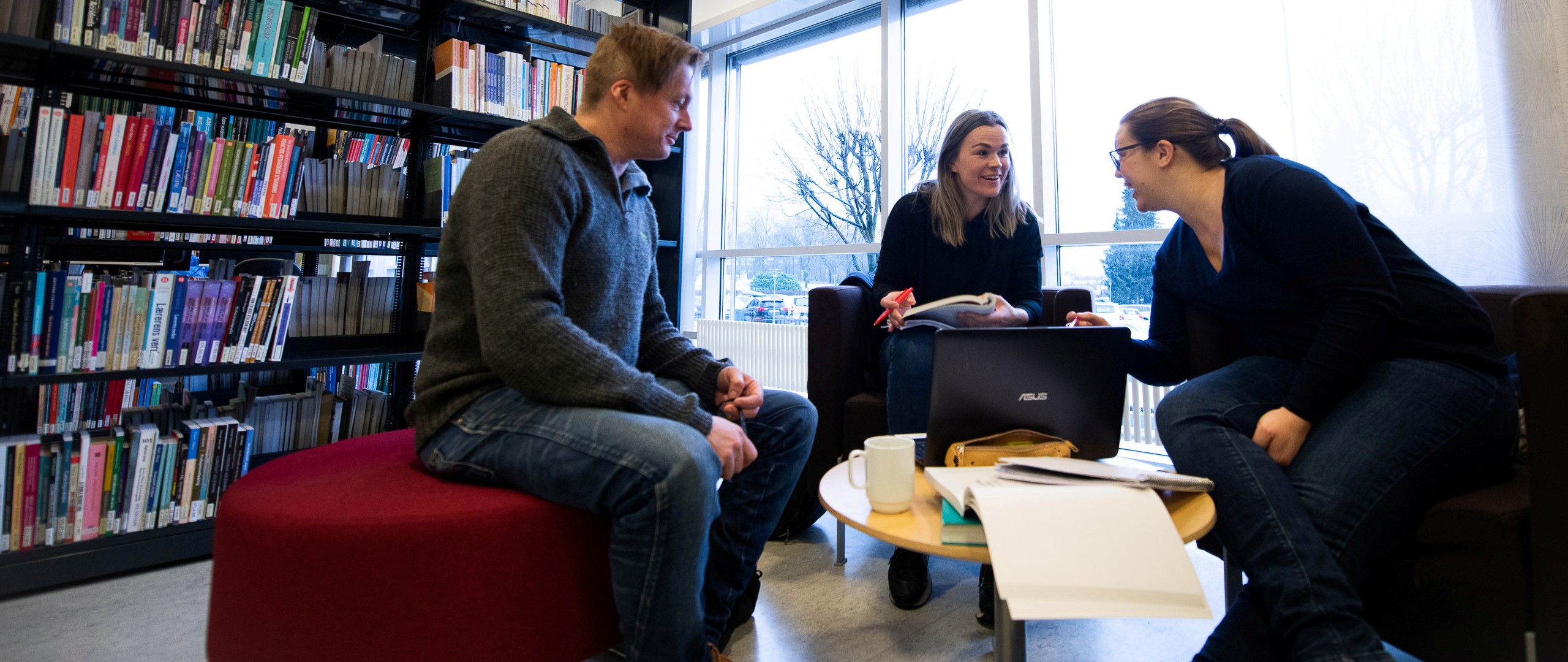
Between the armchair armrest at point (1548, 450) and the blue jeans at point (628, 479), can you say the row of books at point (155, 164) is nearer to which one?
the blue jeans at point (628, 479)

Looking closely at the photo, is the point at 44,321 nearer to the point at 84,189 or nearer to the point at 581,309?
the point at 84,189

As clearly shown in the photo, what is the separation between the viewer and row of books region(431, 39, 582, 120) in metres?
2.20

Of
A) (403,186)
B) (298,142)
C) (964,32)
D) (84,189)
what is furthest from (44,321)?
(964,32)

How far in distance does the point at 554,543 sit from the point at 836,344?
108 centimetres

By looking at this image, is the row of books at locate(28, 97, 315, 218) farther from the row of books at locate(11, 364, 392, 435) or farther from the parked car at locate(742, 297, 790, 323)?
the parked car at locate(742, 297, 790, 323)

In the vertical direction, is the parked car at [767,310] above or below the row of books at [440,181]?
below

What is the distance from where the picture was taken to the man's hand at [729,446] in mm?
1050

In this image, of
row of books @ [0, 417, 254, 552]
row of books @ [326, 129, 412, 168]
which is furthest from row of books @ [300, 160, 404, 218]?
row of books @ [0, 417, 254, 552]

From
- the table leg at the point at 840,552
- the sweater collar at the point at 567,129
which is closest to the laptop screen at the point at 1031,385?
the sweater collar at the point at 567,129

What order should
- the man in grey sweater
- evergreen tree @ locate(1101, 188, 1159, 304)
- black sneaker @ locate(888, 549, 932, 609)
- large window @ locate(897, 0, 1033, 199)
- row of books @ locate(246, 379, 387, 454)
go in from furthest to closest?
large window @ locate(897, 0, 1033, 199), evergreen tree @ locate(1101, 188, 1159, 304), row of books @ locate(246, 379, 387, 454), black sneaker @ locate(888, 549, 932, 609), the man in grey sweater

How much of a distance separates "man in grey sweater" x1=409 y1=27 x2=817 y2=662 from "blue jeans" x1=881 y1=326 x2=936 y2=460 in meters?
0.52

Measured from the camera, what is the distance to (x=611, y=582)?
1034mm

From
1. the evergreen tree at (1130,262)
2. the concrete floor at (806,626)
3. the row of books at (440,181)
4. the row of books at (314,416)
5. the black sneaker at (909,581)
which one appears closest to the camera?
the concrete floor at (806,626)

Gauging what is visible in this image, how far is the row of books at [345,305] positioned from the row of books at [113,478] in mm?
347
